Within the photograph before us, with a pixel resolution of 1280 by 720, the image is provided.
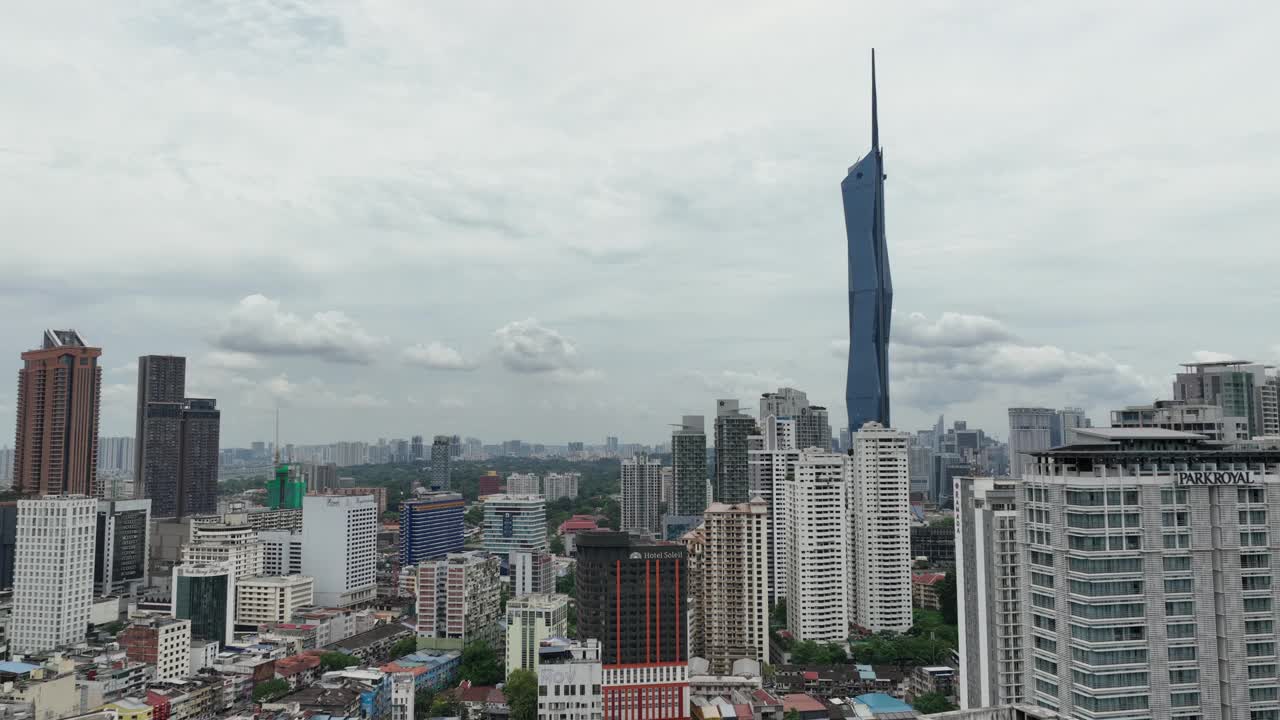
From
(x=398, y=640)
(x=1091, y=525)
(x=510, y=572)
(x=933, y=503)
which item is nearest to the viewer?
(x=1091, y=525)

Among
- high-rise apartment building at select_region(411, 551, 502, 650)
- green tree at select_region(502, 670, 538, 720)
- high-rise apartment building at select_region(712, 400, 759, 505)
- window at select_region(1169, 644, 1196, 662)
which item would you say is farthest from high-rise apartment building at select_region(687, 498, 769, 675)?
high-rise apartment building at select_region(712, 400, 759, 505)

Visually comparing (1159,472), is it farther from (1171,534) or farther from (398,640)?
(398,640)

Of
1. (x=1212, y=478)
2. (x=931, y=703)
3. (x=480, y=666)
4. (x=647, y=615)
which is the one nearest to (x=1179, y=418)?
(x=1212, y=478)

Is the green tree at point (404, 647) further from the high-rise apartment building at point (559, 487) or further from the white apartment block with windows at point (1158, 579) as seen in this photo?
the high-rise apartment building at point (559, 487)

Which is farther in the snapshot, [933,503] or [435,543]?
[933,503]

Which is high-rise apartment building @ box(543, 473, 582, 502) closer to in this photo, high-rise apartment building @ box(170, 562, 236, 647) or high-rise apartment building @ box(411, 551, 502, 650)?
high-rise apartment building @ box(411, 551, 502, 650)

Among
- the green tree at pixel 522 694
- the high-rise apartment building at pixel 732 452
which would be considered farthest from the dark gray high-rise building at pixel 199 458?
the green tree at pixel 522 694

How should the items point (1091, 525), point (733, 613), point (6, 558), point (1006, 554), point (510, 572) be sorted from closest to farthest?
point (1091, 525), point (1006, 554), point (733, 613), point (6, 558), point (510, 572)

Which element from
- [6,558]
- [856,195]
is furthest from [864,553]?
[6,558]

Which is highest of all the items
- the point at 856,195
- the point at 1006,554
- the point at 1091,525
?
the point at 856,195
